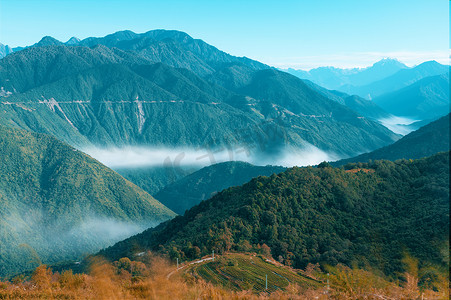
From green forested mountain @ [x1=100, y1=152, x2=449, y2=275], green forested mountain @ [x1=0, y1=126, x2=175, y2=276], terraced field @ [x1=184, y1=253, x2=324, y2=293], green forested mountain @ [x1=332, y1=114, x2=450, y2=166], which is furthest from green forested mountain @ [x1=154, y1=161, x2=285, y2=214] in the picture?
terraced field @ [x1=184, y1=253, x2=324, y2=293]

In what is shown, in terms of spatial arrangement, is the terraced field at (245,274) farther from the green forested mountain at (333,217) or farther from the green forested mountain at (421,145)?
the green forested mountain at (421,145)

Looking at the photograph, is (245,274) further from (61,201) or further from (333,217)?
(61,201)

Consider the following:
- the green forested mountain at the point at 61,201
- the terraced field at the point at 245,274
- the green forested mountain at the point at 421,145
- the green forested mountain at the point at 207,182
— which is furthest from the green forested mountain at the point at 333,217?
the green forested mountain at the point at 207,182

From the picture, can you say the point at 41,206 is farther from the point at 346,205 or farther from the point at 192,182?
the point at 346,205

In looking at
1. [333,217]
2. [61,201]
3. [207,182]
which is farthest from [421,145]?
[61,201]

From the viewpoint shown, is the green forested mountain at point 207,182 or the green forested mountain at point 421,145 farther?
the green forested mountain at point 207,182

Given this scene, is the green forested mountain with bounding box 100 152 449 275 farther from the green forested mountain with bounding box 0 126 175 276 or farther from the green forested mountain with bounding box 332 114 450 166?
the green forested mountain with bounding box 0 126 175 276
